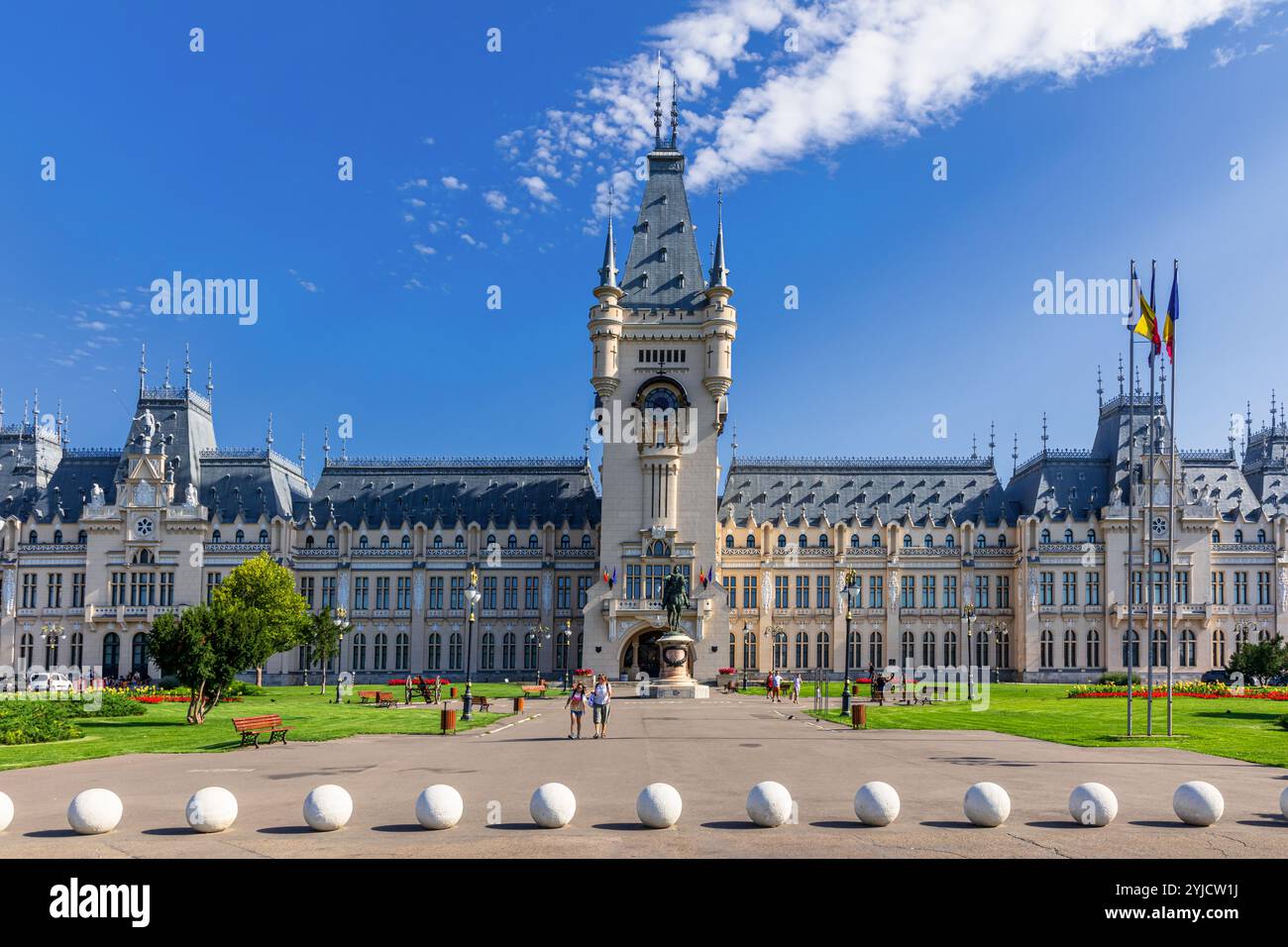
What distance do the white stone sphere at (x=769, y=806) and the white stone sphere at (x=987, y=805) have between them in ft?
9.60

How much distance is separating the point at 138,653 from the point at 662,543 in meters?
45.1

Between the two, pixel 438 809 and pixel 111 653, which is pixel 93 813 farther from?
pixel 111 653

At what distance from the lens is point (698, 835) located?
17.0 meters

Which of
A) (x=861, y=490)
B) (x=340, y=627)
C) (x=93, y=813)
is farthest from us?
(x=861, y=490)

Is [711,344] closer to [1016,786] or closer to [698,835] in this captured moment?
[1016,786]

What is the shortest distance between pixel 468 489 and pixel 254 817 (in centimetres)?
8281

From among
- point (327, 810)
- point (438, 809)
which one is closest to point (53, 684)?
point (327, 810)

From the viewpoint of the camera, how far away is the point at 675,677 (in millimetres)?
68562

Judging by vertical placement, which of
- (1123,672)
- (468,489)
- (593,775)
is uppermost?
(468,489)

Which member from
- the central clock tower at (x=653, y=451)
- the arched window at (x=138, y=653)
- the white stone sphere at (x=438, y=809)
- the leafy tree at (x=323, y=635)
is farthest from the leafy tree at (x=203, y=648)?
the arched window at (x=138, y=653)

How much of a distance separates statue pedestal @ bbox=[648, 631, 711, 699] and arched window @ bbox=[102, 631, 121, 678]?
1959 inches

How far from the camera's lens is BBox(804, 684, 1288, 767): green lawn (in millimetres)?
33531

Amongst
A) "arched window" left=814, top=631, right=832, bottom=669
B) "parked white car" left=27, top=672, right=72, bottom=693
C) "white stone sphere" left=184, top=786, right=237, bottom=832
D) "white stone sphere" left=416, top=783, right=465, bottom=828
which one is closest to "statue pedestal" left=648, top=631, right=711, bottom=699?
"arched window" left=814, top=631, right=832, bottom=669
